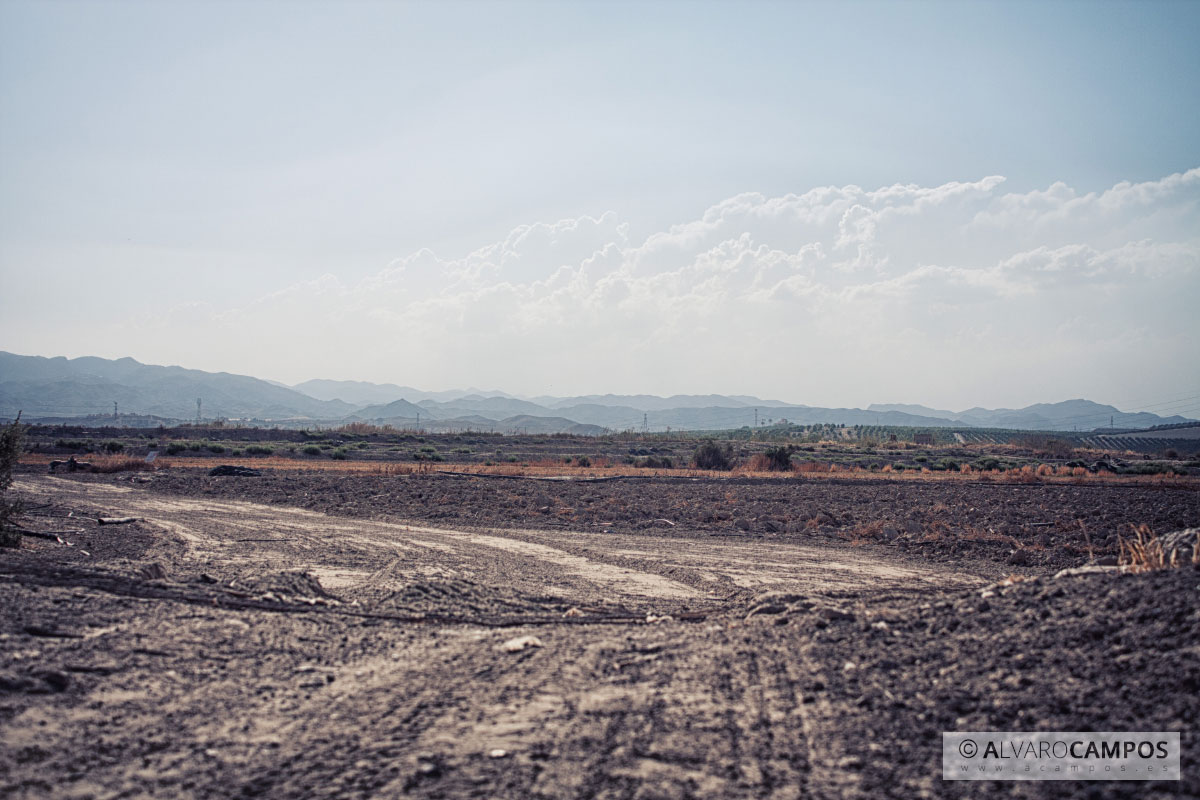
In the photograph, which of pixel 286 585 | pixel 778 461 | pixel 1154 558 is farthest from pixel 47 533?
pixel 778 461

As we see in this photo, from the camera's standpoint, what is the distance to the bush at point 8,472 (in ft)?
43.1

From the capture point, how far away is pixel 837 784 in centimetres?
484

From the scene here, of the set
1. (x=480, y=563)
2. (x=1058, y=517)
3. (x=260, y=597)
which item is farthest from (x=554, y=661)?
(x=1058, y=517)

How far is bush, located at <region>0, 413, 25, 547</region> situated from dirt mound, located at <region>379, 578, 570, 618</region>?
780 cm

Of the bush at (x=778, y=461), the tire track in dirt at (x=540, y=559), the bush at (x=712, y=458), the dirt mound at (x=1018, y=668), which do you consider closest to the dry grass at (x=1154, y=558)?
the dirt mound at (x=1018, y=668)

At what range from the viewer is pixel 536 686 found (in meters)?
6.70

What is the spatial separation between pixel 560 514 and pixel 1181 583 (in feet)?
57.4

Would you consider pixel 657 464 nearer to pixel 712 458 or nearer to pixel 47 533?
pixel 712 458

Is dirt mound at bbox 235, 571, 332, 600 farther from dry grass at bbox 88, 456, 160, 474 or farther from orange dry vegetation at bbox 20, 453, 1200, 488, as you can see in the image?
dry grass at bbox 88, 456, 160, 474

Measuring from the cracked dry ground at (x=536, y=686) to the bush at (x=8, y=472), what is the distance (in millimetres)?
2897

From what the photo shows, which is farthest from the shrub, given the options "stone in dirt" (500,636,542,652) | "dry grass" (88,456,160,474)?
"stone in dirt" (500,636,542,652)

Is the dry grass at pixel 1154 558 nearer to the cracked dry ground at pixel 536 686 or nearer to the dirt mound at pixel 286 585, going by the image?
the cracked dry ground at pixel 536 686

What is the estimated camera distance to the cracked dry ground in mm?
4961

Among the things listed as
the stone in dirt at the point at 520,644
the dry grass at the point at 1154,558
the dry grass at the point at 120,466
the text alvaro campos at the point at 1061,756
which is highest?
the dry grass at the point at 1154,558
